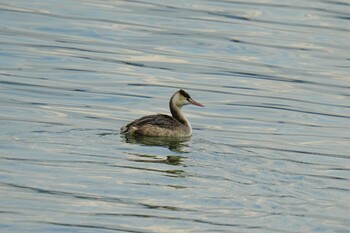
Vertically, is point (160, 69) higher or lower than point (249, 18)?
lower

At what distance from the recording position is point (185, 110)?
2238 centimetres

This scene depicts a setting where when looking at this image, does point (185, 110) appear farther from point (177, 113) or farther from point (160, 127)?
point (160, 127)

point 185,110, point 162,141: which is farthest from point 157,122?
point 185,110

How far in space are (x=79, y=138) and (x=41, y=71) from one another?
21.1 feet

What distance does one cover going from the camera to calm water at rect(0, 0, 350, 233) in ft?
47.4

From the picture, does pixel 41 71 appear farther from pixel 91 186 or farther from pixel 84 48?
pixel 91 186

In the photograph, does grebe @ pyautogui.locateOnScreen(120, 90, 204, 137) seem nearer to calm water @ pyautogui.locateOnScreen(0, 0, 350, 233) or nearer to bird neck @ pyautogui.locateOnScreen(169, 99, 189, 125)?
bird neck @ pyautogui.locateOnScreen(169, 99, 189, 125)

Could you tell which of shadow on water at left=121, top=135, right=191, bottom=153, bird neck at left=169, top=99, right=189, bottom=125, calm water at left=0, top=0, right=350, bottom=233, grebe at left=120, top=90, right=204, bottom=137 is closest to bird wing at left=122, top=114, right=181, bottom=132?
grebe at left=120, top=90, right=204, bottom=137

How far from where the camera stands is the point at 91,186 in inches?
599

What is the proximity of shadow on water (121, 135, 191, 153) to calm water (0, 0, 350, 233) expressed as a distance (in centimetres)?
7

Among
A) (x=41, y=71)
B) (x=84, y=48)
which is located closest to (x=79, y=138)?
(x=41, y=71)

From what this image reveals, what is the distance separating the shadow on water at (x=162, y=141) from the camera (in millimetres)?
18250

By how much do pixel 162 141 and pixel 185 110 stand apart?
11.9 ft

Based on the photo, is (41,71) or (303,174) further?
(41,71)
